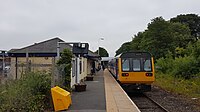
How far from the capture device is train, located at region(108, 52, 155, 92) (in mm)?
20406

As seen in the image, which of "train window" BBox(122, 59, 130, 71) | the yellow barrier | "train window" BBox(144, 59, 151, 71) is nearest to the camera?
the yellow barrier

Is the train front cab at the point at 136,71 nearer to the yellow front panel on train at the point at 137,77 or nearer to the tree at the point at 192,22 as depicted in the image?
the yellow front panel on train at the point at 137,77

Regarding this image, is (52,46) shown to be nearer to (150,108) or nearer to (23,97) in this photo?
(150,108)

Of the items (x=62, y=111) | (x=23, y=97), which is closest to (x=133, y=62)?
(x=62, y=111)

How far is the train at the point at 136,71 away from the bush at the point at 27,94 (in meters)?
9.03

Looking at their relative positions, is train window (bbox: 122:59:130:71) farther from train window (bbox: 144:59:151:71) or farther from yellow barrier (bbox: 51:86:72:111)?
yellow barrier (bbox: 51:86:72:111)

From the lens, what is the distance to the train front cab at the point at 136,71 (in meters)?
20.4

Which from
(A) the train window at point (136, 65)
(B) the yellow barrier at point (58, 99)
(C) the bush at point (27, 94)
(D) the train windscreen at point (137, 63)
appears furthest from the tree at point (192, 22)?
(B) the yellow barrier at point (58, 99)

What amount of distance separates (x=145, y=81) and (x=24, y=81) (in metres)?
10.9

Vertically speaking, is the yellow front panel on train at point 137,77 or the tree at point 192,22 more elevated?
the tree at point 192,22

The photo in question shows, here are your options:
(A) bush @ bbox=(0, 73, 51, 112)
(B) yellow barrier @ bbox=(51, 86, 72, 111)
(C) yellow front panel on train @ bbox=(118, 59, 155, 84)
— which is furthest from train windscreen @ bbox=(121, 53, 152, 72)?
(B) yellow barrier @ bbox=(51, 86, 72, 111)

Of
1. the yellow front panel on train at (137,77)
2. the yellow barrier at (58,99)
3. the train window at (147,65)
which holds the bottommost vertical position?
the yellow barrier at (58,99)

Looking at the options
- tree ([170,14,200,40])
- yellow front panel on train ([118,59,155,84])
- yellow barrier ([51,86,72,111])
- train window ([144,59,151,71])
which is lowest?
yellow barrier ([51,86,72,111])

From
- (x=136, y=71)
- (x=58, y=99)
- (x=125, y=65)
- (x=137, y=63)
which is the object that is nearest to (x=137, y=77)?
(x=136, y=71)
